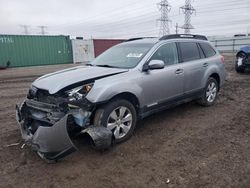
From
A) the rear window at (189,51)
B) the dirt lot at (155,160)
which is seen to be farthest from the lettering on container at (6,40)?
the rear window at (189,51)

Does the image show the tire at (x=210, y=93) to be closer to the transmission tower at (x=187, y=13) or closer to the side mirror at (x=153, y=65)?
the side mirror at (x=153, y=65)

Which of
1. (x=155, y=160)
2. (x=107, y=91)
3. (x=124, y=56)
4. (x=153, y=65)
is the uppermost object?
(x=124, y=56)

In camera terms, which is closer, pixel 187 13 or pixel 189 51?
pixel 189 51

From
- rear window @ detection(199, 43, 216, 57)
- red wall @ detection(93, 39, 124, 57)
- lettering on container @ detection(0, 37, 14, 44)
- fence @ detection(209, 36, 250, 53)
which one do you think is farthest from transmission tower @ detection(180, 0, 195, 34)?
rear window @ detection(199, 43, 216, 57)

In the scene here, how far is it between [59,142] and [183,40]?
3.54 meters

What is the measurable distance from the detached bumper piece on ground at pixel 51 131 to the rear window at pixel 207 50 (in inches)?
142

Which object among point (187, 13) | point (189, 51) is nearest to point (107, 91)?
point (189, 51)

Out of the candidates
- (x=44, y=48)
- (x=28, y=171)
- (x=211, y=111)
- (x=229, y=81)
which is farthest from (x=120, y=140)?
(x=44, y=48)

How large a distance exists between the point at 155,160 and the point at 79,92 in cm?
148

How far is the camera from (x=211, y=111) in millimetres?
5668

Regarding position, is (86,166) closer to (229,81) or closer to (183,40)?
(183,40)

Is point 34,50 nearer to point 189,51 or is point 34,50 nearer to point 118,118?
point 189,51

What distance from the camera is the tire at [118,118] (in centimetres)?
365

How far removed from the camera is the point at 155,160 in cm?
345
